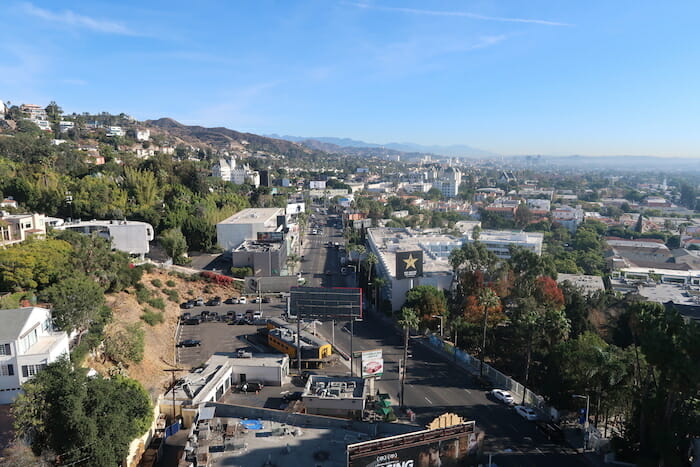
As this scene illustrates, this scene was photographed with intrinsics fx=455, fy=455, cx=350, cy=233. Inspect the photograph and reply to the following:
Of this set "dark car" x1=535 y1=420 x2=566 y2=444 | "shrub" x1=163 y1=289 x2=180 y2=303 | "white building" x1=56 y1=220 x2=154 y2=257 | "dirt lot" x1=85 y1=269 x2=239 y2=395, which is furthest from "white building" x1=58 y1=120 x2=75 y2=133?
"dark car" x1=535 y1=420 x2=566 y2=444

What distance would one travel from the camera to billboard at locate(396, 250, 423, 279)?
48469mm

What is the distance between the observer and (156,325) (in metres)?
42.6

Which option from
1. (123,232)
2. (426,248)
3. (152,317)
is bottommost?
(152,317)

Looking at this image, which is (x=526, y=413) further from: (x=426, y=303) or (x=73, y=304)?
(x=73, y=304)

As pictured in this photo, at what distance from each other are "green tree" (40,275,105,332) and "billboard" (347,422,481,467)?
22.6m

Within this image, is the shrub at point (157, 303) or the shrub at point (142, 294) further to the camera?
the shrub at point (157, 303)

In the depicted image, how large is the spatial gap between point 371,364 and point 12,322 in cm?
2218

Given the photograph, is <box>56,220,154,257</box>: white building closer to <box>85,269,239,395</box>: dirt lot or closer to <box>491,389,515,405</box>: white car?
<box>85,269,239,395</box>: dirt lot

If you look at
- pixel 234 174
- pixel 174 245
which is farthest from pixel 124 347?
pixel 234 174

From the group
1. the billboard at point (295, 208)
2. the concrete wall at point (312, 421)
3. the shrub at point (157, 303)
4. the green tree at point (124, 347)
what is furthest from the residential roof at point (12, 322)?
the billboard at point (295, 208)

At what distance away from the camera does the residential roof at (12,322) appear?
25.4 m

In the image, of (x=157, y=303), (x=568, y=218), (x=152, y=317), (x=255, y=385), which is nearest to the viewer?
(x=255, y=385)

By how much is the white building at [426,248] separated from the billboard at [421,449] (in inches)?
1204

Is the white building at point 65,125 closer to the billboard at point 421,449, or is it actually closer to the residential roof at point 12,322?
the residential roof at point 12,322
